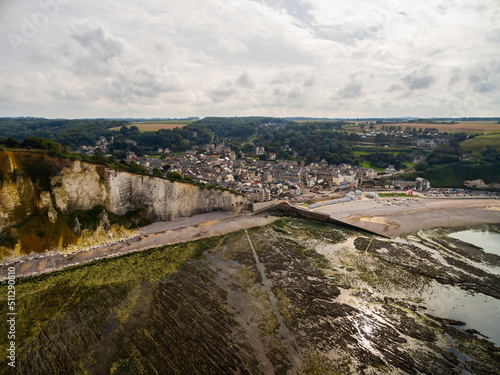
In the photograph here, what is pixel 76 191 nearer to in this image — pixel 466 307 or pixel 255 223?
pixel 255 223

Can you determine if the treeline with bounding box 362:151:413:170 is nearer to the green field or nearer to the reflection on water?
the green field

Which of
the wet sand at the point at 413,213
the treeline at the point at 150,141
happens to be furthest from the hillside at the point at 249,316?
the treeline at the point at 150,141

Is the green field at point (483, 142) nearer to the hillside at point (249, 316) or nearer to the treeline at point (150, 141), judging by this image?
the hillside at point (249, 316)

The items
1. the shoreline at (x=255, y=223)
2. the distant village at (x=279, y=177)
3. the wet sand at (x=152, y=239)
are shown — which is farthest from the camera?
the distant village at (x=279, y=177)

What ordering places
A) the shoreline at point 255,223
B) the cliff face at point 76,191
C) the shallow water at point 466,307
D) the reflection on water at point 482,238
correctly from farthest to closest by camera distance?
the reflection on water at point 482,238
the cliff face at point 76,191
the shoreline at point 255,223
the shallow water at point 466,307

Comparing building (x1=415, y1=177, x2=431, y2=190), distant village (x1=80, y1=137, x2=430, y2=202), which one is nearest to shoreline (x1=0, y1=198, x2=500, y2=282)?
building (x1=415, y1=177, x2=431, y2=190)

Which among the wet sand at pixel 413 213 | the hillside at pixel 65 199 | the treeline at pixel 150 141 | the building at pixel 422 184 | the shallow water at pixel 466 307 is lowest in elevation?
the shallow water at pixel 466 307
